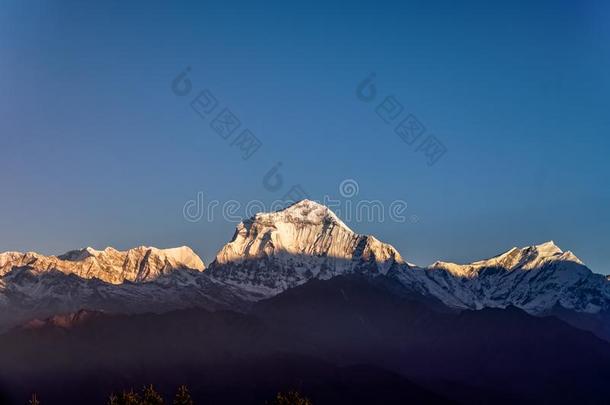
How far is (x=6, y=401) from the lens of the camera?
18000 centimetres
